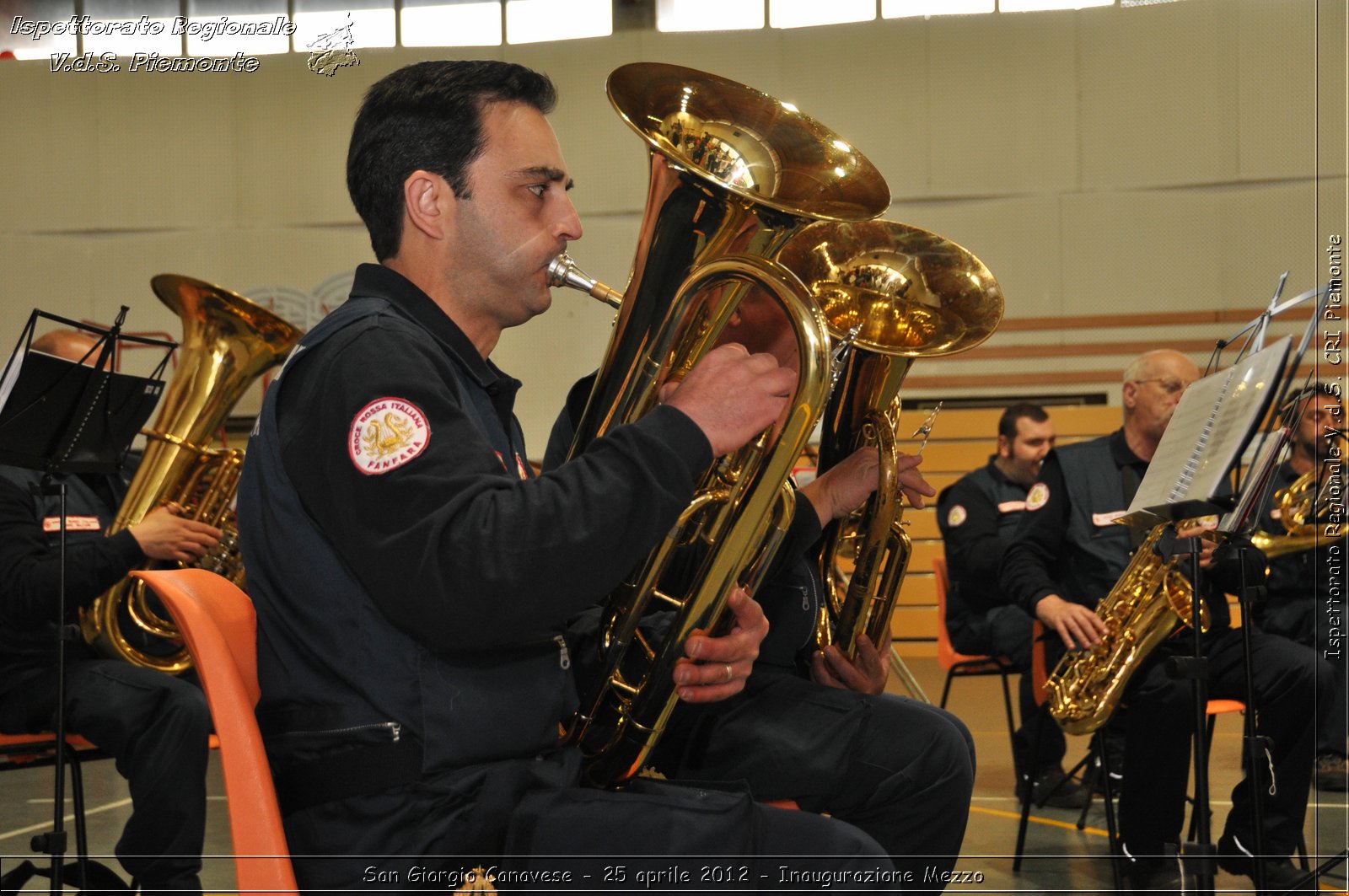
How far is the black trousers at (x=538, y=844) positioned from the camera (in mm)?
1281

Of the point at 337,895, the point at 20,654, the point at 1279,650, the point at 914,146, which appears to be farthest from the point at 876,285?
the point at 914,146

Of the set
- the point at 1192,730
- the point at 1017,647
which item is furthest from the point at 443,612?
the point at 1017,647

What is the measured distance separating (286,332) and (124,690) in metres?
1.27

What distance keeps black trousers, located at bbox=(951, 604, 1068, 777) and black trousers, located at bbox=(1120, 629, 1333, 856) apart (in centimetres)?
76

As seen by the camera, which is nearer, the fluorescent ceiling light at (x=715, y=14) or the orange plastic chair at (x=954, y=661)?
the orange plastic chair at (x=954, y=661)

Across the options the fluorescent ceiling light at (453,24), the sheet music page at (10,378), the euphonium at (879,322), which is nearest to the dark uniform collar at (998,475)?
the euphonium at (879,322)

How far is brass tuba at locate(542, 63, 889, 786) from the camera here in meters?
1.49

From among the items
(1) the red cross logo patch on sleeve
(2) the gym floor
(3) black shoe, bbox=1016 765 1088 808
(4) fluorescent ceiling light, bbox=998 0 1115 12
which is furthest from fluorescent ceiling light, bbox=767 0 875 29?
(1) the red cross logo patch on sleeve

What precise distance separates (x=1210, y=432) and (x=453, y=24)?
A: 7483 millimetres

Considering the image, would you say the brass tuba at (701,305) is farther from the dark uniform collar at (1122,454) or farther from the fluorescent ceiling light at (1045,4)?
the fluorescent ceiling light at (1045,4)

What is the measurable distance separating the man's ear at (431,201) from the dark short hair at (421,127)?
0.01 m

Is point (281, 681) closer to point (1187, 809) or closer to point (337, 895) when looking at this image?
point (337, 895)

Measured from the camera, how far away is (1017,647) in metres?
4.38

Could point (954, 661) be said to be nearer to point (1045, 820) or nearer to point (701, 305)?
point (1045, 820)
